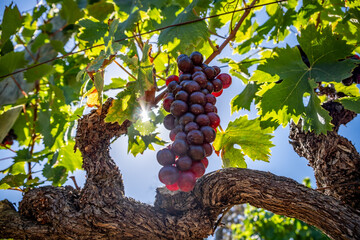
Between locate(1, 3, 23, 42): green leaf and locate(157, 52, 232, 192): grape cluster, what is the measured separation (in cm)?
139

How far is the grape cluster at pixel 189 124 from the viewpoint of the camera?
1.12 meters

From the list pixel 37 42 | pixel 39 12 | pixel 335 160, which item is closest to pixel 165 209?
pixel 335 160

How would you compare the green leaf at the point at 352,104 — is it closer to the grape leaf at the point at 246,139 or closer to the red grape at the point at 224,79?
the grape leaf at the point at 246,139

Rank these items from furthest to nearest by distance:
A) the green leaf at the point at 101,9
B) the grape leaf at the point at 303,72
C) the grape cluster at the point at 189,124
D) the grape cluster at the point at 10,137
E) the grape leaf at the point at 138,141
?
1. the grape cluster at the point at 10,137
2. the green leaf at the point at 101,9
3. the grape leaf at the point at 138,141
4. the grape leaf at the point at 303,72
5. the grape cluster at the point at 189,124

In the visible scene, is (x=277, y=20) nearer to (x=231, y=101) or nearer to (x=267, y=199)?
(x=231, y=101)

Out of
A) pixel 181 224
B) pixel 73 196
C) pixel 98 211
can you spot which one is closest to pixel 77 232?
pixel 98 211

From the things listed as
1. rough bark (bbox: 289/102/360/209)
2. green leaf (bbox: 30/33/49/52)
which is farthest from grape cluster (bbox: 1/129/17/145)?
rough bark (bbox: 289/102/360/209)

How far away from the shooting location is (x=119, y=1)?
1.72m

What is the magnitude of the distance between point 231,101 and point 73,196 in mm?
1309

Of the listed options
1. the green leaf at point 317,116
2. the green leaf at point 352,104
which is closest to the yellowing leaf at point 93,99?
the green leaf at point 317,116

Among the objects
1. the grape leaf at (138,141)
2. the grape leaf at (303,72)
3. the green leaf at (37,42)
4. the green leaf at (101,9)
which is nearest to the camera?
the grape leaf at (303,72)

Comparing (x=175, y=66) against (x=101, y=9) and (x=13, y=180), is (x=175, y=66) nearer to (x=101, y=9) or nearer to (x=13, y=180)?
(x=101, y=9)

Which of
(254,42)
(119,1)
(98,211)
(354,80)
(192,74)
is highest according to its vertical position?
(254,42)

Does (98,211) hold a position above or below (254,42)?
below
